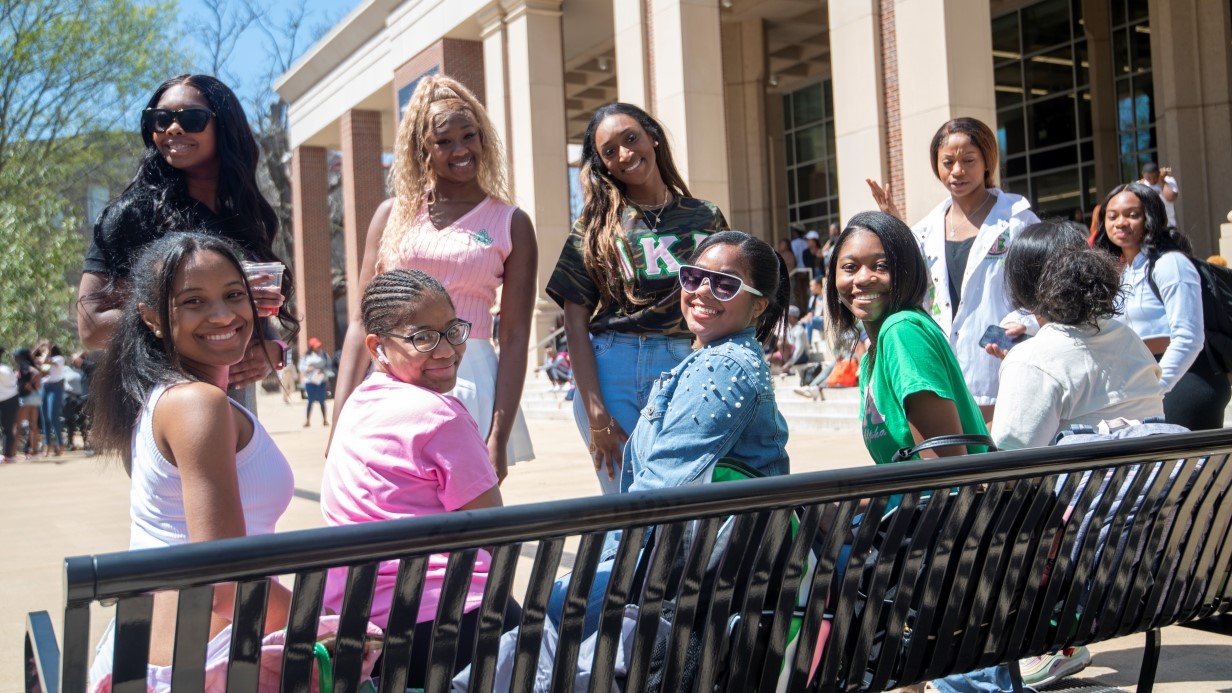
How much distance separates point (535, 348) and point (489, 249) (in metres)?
17.7

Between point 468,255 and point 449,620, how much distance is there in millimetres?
1836

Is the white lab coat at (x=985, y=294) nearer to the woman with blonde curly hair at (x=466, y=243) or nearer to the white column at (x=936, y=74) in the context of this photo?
the woman with blonde curly hair at (x=466, y=243)

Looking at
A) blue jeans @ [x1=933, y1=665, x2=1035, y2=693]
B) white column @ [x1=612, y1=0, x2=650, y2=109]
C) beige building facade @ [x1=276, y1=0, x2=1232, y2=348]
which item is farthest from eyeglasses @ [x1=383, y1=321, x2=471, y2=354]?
white column @ [x1=612, y1=0, x2=650, y2=109]

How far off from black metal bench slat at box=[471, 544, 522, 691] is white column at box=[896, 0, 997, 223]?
472 inches

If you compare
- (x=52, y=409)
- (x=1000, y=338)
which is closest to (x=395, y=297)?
(x=1000, y=338)

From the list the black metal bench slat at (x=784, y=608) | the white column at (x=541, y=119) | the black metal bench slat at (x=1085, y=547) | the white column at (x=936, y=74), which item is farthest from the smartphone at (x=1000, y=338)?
the white column at (x=541, y=119)

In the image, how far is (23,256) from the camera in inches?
1122

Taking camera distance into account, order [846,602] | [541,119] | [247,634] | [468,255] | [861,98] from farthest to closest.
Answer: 1. [541,119]
2. [861,98]
3. [468,255]
4. [846,602]
5. [247,634]

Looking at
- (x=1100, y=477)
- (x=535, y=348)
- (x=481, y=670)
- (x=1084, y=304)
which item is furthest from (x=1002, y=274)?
(x=535, y=348)

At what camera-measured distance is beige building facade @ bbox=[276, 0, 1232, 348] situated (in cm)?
1408

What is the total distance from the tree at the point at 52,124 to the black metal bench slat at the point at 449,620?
3081 centimetres

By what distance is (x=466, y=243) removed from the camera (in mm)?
3463

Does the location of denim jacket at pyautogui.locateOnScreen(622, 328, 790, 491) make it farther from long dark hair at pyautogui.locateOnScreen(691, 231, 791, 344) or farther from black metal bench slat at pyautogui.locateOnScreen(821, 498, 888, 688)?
black metal bench slat at pyautogui.locateOnScreen(821, 498, 888, 688)

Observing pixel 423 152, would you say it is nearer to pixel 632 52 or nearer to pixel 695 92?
pixel 695 92
